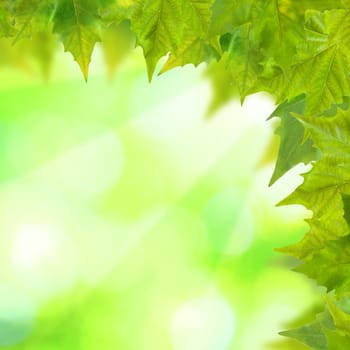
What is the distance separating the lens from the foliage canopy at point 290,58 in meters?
1.06

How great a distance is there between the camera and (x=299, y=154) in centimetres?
131

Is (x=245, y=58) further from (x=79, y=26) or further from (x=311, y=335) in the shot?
(x=311, y=335)

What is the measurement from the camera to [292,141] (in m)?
1.32

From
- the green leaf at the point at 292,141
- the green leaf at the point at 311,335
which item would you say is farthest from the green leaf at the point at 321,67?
A: the green leaf at the point at 311,335

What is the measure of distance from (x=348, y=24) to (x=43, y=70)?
136 centimetres

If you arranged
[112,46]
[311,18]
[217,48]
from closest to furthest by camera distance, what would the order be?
1. [311,18]
2. [217,48]
3. [112,46]

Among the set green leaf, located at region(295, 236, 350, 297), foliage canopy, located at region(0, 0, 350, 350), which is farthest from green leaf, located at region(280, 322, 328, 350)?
green leaf, located at region(295, 236, 350, 297)

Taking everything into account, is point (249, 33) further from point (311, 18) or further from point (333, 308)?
point (333, 308)

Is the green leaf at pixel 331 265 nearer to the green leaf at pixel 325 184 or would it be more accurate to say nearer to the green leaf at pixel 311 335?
the green leaf at pixel 325 184

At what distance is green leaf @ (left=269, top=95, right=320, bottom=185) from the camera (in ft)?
4.30

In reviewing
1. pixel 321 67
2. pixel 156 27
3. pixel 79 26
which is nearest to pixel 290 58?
pixel 321 67

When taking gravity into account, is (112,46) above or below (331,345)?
above

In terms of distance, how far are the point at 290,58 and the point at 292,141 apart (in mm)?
257

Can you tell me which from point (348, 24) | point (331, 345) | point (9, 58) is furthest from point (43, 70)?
point (331, 345)
